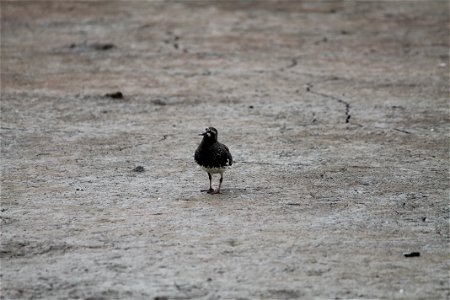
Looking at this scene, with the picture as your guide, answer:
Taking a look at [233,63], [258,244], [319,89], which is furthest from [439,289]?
A: [233,63]

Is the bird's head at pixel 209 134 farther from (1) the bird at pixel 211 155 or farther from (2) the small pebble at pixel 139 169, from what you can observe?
(2) the small pebble at pixel 139 169

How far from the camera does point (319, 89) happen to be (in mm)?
10836

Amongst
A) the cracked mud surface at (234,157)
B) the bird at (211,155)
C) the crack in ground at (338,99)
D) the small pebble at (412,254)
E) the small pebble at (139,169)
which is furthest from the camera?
the crack in ground at (338,99)

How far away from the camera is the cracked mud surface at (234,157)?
5352mm

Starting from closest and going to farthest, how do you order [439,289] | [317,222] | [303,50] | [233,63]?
[439,289] → [317,222] → [233,63] → [303,50]

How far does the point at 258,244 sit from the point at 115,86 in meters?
5.72

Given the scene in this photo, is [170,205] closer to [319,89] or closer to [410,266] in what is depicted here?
[410,266]

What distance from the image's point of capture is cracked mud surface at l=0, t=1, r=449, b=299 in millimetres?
5352

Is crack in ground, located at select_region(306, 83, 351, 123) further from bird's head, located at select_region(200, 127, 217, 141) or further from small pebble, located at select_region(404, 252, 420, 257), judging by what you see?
small pebble, located at select_region(404, 252, 420, 257)

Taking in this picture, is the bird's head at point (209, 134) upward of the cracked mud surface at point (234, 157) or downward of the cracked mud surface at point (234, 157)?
upward

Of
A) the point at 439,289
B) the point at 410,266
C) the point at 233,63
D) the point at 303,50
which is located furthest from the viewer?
the point at 303,50

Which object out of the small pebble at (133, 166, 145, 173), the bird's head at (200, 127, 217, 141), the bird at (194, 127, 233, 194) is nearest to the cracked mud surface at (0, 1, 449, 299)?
the small pebble at (133, 166, 145, 173)

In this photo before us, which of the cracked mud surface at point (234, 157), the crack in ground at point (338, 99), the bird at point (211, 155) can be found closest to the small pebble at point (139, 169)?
the cracked mud surface at point (234, 157)

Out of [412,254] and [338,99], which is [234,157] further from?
[412,254]
